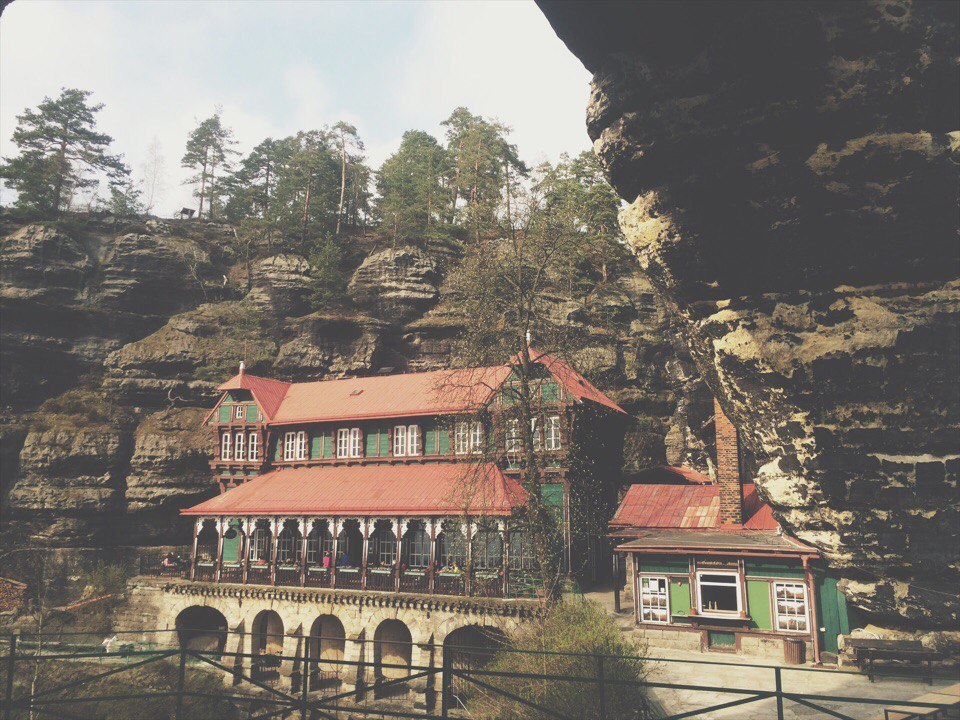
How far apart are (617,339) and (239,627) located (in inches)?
1007

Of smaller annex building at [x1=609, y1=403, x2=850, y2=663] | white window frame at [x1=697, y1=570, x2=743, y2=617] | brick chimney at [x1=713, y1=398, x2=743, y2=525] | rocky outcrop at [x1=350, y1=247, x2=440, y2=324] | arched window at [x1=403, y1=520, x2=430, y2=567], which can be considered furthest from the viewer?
rocky outcrop at [x1=350, y1=247, x2=440, y2=324]

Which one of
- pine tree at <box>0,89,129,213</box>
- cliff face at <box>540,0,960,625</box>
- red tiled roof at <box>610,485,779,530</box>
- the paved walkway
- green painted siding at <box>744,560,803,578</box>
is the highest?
pine tree at <box>0,89,129,213</box>

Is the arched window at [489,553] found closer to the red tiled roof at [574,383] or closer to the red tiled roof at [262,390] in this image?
the red tiled roof at [574,383]

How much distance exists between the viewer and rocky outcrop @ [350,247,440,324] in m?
45.4

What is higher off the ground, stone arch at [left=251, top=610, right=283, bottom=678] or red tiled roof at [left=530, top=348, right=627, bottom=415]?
red tiled roof at [left=530, top=348, right=627, bottom=415]

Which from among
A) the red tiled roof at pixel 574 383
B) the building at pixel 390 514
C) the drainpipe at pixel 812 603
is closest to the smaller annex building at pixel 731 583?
the drainpipe at pixel 812 603

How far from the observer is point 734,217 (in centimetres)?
376

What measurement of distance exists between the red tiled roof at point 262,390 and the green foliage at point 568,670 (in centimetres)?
2316

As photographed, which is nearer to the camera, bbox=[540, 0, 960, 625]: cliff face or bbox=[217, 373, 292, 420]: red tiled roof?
bbox=[540, 0, 960, 625]: cliff face

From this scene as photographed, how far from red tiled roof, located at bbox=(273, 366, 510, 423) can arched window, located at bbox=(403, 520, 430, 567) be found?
527 centimetres

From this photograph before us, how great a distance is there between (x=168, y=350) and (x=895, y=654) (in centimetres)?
4121

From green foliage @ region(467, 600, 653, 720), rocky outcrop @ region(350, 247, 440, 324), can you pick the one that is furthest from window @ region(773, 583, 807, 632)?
rocky outcrop @ region(350, 247, 440, 324)

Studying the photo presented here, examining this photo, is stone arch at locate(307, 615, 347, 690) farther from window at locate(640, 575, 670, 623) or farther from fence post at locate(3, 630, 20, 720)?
fence post at locate(3, 630, 20, 720)

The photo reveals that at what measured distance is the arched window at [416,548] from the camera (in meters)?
28.0
